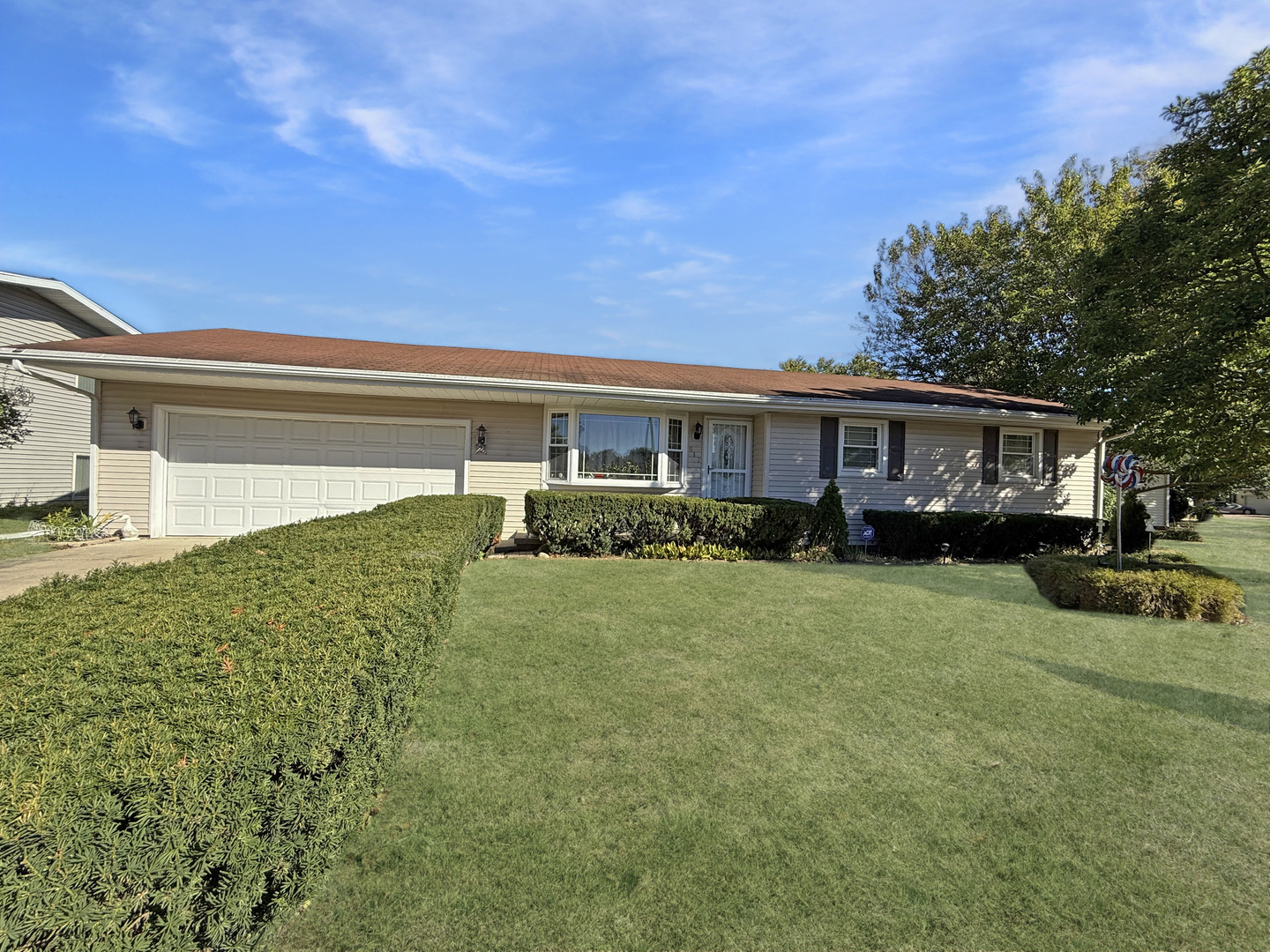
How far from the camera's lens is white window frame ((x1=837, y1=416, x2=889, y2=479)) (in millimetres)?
12695

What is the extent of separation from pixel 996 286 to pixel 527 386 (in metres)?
22.4

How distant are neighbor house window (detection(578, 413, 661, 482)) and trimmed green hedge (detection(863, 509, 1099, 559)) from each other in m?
4.56

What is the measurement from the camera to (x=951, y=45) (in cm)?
888

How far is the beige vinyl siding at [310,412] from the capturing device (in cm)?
1069

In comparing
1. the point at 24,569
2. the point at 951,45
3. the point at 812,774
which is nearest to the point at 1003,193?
the point at 951,45

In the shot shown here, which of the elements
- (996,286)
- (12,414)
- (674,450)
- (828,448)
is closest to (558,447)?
(674,450)

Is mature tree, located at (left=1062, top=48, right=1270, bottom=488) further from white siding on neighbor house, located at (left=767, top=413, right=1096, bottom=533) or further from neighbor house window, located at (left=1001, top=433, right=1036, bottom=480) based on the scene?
white siding on neighbor house, located at (left=767, top=413, right=1096, bottom=533)

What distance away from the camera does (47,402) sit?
16.7 meters

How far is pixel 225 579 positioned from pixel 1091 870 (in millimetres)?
4335

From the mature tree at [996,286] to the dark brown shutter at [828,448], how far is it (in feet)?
32.9

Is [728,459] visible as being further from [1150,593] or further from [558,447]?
[1150,593]

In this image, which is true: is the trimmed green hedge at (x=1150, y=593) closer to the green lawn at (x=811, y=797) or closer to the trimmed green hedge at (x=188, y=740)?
the green lawn at (x=811, y=797)

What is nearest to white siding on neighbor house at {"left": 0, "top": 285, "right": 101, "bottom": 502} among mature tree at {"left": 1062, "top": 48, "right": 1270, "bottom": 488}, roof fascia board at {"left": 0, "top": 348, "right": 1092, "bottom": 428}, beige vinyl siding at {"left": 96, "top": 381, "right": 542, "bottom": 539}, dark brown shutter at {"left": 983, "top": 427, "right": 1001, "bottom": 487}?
beige vinyl siding at {"left": 96, "top": 381, "right": 542, "bottom": 539}

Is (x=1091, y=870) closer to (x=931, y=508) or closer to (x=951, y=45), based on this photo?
(x=951, y=45)
